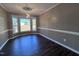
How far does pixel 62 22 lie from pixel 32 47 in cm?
98

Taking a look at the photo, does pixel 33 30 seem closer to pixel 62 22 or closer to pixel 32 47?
pixel 32 47

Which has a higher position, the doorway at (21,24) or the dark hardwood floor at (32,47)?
the doorway at (21,24)

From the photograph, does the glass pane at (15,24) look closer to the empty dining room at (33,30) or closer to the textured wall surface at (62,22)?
the empty dining room at (33,30)

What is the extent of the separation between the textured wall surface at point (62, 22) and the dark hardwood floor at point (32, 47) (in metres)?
0.17

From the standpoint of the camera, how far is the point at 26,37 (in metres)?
1.72

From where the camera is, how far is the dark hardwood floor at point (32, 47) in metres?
1.53

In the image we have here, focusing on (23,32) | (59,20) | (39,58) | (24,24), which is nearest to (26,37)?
(23,32)

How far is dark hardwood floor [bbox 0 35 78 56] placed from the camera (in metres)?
1.53

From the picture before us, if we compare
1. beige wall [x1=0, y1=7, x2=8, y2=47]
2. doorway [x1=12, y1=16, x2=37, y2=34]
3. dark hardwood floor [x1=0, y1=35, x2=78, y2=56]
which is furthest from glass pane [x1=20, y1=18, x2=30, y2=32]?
beige wall [x1=0, y1=7, x2=8, y2=47]

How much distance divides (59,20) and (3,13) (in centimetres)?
123

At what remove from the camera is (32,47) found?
1.67 m

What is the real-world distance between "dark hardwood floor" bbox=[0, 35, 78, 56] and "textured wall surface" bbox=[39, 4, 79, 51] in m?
0.17

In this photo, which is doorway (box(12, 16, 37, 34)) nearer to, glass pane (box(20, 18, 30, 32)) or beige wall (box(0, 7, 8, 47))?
glass pane (box(20, 18, 30, 32))

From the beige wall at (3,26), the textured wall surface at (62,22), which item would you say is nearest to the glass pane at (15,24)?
the beige wall at (3,26)
